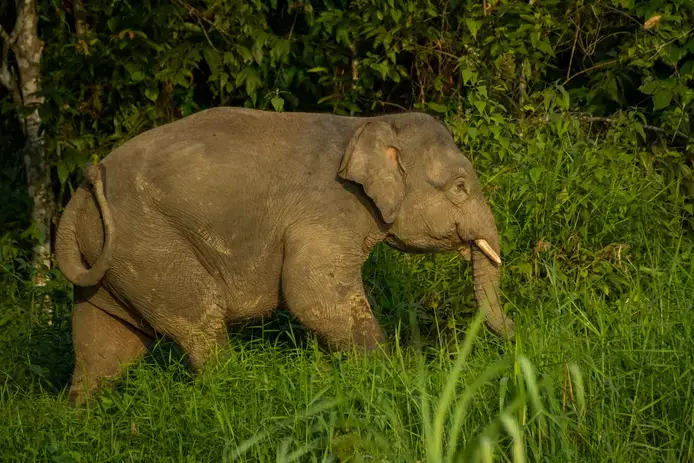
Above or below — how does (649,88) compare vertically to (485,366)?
below

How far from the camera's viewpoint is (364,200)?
619cm

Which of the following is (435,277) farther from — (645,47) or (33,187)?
(33,187)

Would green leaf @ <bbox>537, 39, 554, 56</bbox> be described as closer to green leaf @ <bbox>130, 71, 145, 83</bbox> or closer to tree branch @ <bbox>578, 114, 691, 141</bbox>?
tree branch @ <bbox>578, 114, 691, 141</bbox>

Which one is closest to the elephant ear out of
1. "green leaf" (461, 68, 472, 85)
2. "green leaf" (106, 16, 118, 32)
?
"green leaf" (461, 68, 472, 85)

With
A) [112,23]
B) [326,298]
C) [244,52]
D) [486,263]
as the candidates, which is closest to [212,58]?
[244,52]

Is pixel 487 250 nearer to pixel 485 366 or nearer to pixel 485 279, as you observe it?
pixel 485 279

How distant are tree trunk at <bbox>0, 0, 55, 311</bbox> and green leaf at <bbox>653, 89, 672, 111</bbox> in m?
3.78

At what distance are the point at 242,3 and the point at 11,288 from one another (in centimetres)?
231

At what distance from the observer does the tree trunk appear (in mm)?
8523

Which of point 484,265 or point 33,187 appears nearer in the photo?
point 484,265

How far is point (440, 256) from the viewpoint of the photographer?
7461mm

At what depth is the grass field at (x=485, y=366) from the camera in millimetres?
4527

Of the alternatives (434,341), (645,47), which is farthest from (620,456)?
(645,47)

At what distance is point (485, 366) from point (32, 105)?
419 cm
